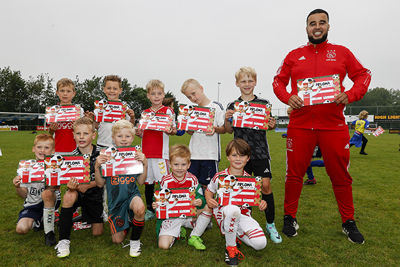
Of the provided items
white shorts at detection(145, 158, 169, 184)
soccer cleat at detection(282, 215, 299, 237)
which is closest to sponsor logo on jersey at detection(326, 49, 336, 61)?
soccer cleat at detection(282, 215, 299, 237)

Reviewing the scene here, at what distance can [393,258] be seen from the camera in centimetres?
310

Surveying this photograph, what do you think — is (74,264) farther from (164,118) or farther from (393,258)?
(393,258)

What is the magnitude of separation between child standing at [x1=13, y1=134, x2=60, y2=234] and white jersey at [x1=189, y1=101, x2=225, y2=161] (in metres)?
2.22

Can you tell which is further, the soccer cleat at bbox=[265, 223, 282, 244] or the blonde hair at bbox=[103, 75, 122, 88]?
the blonde hair at bbox=[103, 75, 122, 88]

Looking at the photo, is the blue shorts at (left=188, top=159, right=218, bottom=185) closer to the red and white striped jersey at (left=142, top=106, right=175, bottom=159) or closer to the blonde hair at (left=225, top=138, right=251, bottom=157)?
the red and white striped jersey at (left=142, top=106, right=175, bottom=159)

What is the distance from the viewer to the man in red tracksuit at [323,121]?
3559 mm

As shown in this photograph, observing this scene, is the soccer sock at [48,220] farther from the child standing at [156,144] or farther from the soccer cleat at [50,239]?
the child standing at [156,144]

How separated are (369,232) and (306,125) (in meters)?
1.94

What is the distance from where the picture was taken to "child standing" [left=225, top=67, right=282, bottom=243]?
3688mm

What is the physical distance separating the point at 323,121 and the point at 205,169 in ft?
6.38

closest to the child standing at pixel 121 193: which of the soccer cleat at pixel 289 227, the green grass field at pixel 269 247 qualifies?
the green grass field at pixel 269 247

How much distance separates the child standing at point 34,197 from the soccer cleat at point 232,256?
114 inches

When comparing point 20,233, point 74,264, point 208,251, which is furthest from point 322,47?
point 20,233

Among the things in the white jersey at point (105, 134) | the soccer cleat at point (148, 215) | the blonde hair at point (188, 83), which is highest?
the blonde hair at point (188, 83)
